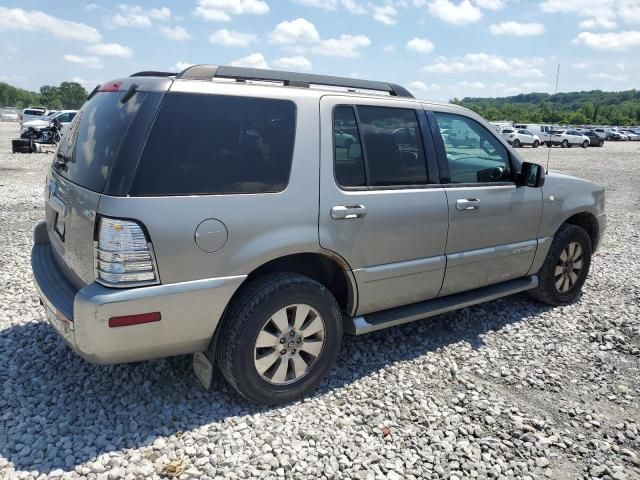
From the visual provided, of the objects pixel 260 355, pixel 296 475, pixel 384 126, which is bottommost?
pixel 296 475

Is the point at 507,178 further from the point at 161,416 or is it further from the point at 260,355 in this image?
the point at 161,416

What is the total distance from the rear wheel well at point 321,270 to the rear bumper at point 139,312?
1.30 ft

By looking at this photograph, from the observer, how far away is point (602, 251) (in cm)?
746

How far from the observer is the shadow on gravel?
279 cm

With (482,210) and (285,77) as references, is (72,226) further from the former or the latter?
(482,210)

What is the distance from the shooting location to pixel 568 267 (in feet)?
16.6

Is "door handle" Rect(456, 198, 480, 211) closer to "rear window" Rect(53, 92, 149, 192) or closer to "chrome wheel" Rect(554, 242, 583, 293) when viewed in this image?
"chrome wheel" Rect(554, 242, 583, 293)

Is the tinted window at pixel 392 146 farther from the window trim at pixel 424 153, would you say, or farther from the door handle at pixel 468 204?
the door handle at pixel 468 204

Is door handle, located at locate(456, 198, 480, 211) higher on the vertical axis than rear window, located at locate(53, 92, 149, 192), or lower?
lower

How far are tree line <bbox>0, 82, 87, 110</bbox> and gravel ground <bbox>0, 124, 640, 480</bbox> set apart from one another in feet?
236

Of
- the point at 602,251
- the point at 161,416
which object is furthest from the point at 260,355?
the point at 602,251

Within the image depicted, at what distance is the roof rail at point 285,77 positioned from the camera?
9.84 ft

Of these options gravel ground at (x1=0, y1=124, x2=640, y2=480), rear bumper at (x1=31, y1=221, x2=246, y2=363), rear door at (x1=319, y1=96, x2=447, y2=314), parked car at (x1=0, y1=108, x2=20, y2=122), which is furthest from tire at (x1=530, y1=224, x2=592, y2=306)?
parked car at (x1=0, y1=108, x2=20, y2=122)

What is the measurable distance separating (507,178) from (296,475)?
299 centimetres
